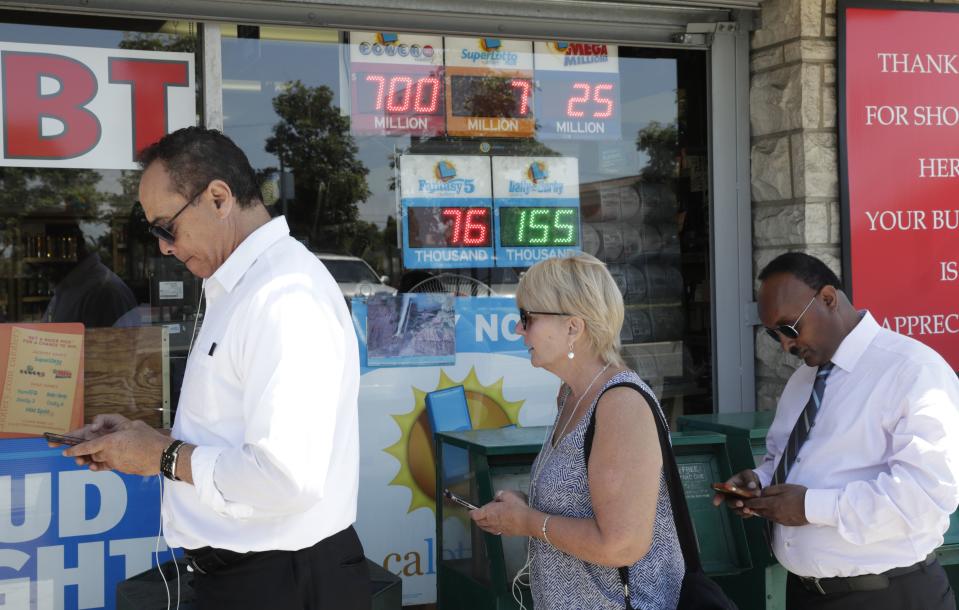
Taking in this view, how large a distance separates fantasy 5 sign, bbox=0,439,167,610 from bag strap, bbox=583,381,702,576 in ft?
9.87

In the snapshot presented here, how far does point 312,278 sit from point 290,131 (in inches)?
123

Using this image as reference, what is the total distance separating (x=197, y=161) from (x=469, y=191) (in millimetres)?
3242

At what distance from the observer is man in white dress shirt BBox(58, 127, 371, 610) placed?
2.19 m

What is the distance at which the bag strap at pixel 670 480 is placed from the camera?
2.49m

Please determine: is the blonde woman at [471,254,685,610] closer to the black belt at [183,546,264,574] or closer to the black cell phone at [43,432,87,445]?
the black belt at [183,546,264,574]

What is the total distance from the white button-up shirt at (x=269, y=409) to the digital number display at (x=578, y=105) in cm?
346

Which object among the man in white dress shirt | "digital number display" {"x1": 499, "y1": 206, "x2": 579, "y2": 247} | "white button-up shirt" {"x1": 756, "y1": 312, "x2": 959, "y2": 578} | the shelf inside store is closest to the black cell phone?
the man in white dress shirt

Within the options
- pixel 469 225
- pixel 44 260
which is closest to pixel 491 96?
pixel 469 225

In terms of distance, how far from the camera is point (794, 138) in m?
5.55

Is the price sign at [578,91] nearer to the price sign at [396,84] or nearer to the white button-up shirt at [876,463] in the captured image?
the price sign at [396,84]

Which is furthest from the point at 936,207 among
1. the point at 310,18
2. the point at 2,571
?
the point at 2,571

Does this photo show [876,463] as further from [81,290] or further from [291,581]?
[81,290]

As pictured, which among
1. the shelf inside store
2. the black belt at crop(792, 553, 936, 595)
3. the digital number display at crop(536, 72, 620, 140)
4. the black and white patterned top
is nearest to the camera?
the black and white patterned top

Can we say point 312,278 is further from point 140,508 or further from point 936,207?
point 936,207
